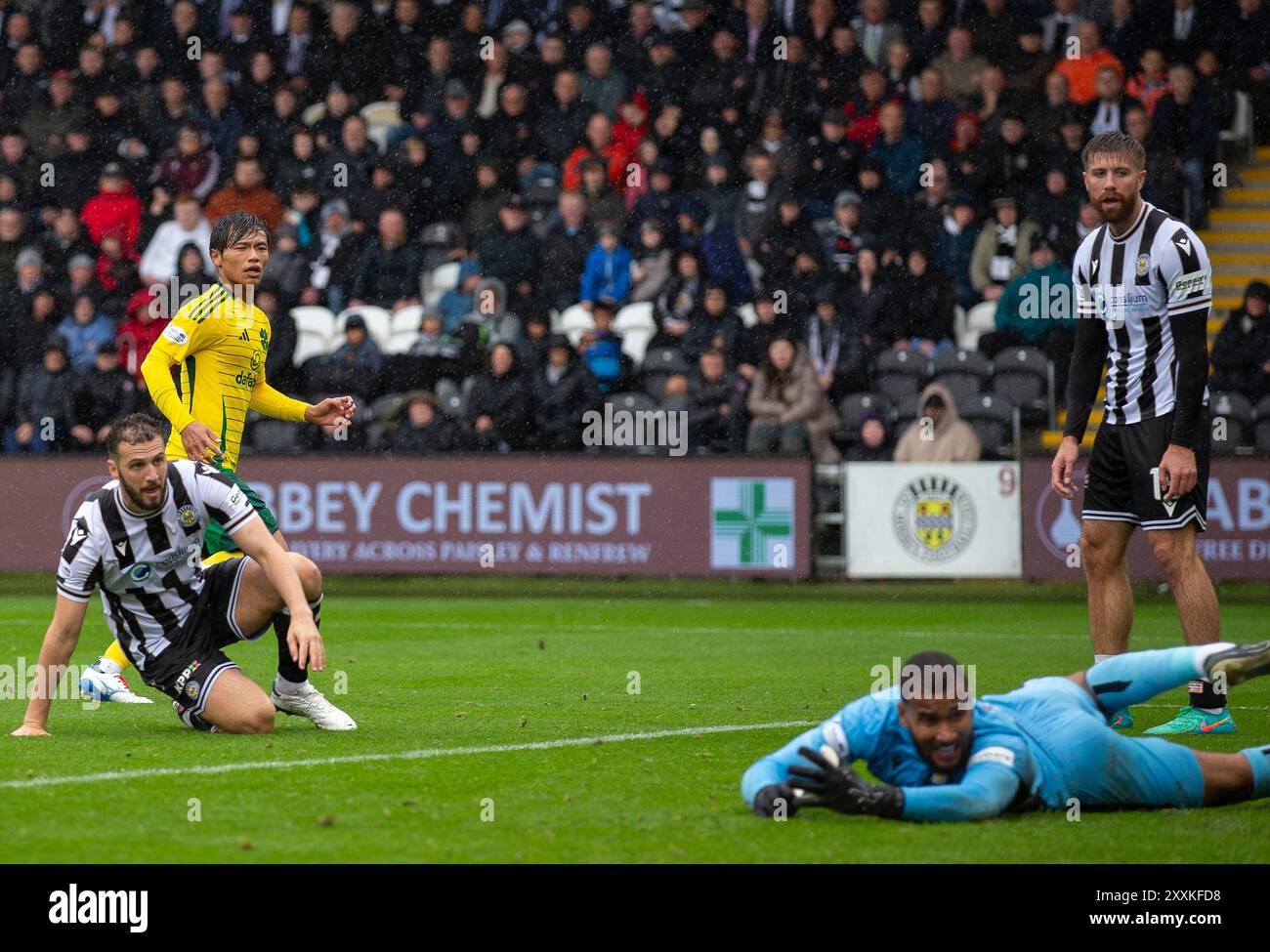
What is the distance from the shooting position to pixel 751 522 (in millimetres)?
16344

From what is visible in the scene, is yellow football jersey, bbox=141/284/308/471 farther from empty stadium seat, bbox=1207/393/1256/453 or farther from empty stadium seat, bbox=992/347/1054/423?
empty stadium seat, bbox=1207/393/1256/453

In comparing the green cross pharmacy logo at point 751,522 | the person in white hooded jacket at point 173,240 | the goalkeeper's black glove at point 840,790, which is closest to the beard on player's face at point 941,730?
the goalkeeper's black glove at point 840,790

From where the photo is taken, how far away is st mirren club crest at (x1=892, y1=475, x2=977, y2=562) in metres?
15.8

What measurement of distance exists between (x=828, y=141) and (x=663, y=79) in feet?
7.13

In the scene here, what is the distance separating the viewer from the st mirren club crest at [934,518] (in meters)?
15.8

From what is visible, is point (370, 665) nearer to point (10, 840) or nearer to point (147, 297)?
point (10, 840)

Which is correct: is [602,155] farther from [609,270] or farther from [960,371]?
[960,371]

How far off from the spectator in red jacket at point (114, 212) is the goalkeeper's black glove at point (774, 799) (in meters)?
16.2

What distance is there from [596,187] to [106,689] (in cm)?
1145

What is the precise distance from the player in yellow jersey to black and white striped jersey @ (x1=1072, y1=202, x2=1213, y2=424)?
328 centimetres

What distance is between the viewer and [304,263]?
19.8 metres

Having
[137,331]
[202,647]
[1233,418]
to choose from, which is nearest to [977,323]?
[1233,418]

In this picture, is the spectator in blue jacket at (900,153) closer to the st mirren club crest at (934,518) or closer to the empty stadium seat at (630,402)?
the empty stadium seat at (630,402)

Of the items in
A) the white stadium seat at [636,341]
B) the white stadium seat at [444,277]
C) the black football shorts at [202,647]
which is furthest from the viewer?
the white stadium seat at [444,277]
